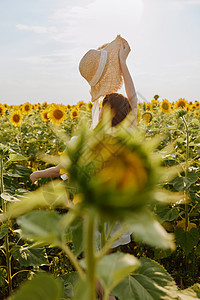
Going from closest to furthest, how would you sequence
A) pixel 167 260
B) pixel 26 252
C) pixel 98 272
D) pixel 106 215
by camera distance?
pixel 106 215 < pixel 98 272 < pixel 26 252 < pixel 167 260

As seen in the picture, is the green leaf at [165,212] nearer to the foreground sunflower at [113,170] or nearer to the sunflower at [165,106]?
the foreground sunflower at [113,170]

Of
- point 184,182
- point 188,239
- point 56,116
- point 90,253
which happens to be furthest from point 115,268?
point 56,116

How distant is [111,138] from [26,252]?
1.66 metres

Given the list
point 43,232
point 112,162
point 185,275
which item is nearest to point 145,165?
point 112,162

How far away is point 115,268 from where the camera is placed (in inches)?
18.5

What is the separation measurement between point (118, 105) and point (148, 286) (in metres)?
1.17

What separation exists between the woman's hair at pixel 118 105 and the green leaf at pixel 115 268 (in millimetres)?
1276

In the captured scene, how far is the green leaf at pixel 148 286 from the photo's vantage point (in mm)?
760

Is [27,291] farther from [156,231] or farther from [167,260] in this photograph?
[167,260]

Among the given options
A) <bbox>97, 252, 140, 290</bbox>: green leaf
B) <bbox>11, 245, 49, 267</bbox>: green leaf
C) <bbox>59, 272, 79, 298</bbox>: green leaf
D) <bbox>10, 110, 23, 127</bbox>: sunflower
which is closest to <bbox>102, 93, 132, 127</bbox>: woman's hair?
<bbox>59, 272, 79, 298</bbox>: green leaf

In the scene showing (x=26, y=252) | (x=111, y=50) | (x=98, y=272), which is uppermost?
(x=111, y=50)

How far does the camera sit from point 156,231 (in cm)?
36

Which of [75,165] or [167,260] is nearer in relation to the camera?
[75,165]

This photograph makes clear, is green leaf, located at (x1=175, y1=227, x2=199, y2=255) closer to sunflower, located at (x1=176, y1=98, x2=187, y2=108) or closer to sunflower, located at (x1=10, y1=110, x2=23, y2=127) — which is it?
sunflower, located at (x1=10, y1=110, x2=23, y2=127)
